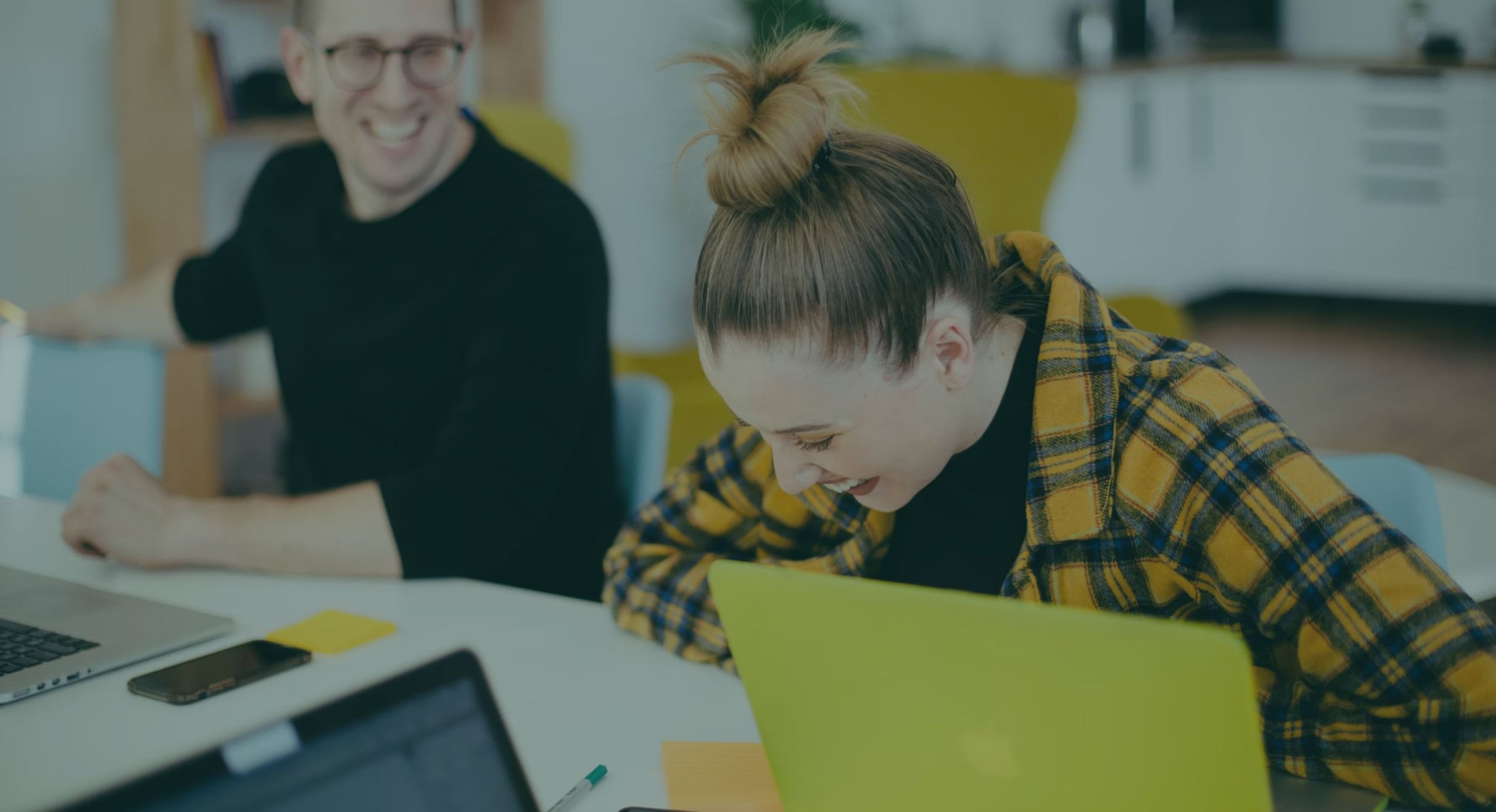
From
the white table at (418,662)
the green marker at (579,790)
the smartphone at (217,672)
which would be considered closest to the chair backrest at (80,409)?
the white table at (418,662)

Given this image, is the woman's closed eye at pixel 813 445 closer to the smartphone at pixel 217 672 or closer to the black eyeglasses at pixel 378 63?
the smartphone at pixel 217 672

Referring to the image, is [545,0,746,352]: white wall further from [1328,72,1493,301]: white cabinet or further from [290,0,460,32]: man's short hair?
[1328,72,1493,301]: white cabinet

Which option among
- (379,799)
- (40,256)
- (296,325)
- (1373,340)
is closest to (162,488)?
(296,325)

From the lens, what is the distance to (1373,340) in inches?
222

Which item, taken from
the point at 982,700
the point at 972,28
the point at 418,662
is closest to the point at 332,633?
the point at 418,662

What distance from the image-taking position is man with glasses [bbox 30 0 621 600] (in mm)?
1438

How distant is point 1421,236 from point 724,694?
17.8ft

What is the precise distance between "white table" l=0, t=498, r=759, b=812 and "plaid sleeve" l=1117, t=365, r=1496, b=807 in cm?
36

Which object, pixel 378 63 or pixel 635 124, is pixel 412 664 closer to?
pixel 378 63

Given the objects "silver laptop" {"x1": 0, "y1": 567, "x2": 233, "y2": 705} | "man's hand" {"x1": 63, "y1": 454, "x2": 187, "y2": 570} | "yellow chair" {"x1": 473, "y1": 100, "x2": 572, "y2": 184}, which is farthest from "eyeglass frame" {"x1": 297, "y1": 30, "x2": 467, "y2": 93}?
"yellow chair" {"x1": 473, "y1": 100, "x2": 572, "y2": 184}

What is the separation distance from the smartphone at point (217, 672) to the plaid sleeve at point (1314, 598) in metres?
0.69

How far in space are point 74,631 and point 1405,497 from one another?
3.80 ft

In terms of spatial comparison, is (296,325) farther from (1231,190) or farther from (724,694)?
(1231,190)

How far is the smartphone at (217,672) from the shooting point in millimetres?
1141
